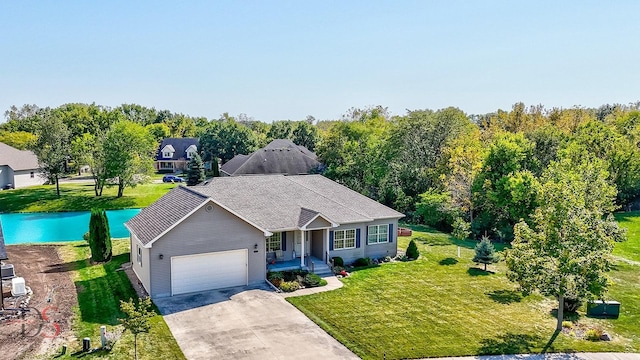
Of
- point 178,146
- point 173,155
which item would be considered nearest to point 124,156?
point 173,155

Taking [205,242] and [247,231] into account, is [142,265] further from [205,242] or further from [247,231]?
[247,231]

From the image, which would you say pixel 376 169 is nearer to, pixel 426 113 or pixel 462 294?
pixel 426 113

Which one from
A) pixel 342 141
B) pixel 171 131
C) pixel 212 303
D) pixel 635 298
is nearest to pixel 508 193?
pixel 635 298

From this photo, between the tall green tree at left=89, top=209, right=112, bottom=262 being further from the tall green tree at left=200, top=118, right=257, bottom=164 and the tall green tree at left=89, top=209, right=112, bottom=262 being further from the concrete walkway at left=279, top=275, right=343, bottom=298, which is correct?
the tall green tree at left=200, top=118, right=257, bottom=164

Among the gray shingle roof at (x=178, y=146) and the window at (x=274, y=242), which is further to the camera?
the gray shingle roof at (x=178, y=146)

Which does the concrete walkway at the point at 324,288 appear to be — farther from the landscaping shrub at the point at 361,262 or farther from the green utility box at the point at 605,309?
the green utility box at the point at 605,309

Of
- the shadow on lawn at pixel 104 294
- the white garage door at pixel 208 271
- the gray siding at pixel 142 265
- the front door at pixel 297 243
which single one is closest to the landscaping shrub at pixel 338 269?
the front door at pixel 297 243
